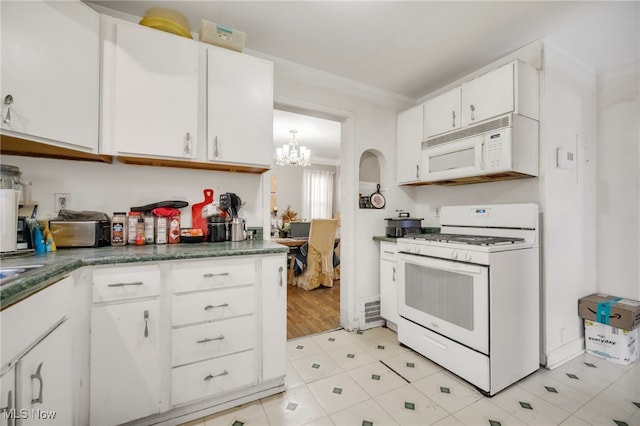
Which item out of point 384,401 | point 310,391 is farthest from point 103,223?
point 384,401

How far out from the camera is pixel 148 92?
1.61m

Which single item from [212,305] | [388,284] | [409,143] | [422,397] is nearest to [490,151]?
[409,143]

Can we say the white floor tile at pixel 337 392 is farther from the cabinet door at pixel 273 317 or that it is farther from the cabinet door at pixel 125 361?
the cabinet door at pixel 125 361

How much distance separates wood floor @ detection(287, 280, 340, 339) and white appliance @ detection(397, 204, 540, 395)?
882 millimetres

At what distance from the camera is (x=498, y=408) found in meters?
1.57

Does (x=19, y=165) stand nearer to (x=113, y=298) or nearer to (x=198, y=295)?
(x=113, y=298)

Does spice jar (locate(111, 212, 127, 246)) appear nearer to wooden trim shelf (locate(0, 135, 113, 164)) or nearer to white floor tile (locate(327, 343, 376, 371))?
wooden trim shelf (locate(0, 135, 113, 164))

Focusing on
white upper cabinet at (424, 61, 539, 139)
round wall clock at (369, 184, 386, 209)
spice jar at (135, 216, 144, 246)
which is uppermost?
white upper cabinet at (424, 61, 539, 139)

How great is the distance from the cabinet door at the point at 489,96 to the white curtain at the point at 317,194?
15.8 feet

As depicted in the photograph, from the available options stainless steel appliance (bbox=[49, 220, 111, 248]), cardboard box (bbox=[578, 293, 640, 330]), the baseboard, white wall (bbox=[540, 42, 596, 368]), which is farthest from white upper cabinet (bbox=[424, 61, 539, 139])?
stainless steel appliance (bbox=[49, 220, 111, 248])

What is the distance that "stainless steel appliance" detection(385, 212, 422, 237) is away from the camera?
2.76 m

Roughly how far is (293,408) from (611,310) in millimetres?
2439

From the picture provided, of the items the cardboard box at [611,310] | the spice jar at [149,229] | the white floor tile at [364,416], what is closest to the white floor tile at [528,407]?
the white floor tile at [364,416]

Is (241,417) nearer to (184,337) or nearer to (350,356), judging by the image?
(184,337)
